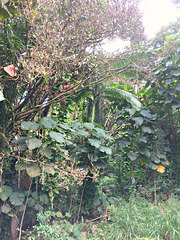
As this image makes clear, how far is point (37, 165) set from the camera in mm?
2307

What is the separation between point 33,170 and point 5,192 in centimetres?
44

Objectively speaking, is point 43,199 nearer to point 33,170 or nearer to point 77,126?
point 33,170

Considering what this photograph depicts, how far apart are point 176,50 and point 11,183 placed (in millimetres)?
3430

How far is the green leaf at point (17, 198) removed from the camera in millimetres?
2252

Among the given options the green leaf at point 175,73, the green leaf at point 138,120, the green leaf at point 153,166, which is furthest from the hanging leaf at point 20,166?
the green leaf at point 175,73

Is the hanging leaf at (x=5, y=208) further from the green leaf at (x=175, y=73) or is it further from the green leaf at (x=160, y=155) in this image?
the green leaf at (x=175, y=73)

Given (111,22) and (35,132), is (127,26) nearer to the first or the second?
(111,22)

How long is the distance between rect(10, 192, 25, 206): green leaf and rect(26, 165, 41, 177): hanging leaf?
15.1 inches

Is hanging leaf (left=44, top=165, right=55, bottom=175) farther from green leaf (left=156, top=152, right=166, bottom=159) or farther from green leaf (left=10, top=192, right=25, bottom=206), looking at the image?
green leaf (left=156, top=152, right=166, bottom=159)

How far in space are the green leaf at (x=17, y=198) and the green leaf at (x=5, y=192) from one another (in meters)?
0.06

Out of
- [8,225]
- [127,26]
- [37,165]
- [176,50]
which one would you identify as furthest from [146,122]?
[8,225]

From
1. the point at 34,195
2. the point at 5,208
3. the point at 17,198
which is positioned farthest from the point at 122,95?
the point at 5,208

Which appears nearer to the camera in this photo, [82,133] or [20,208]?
[20,208]

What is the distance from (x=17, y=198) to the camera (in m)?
2.30
